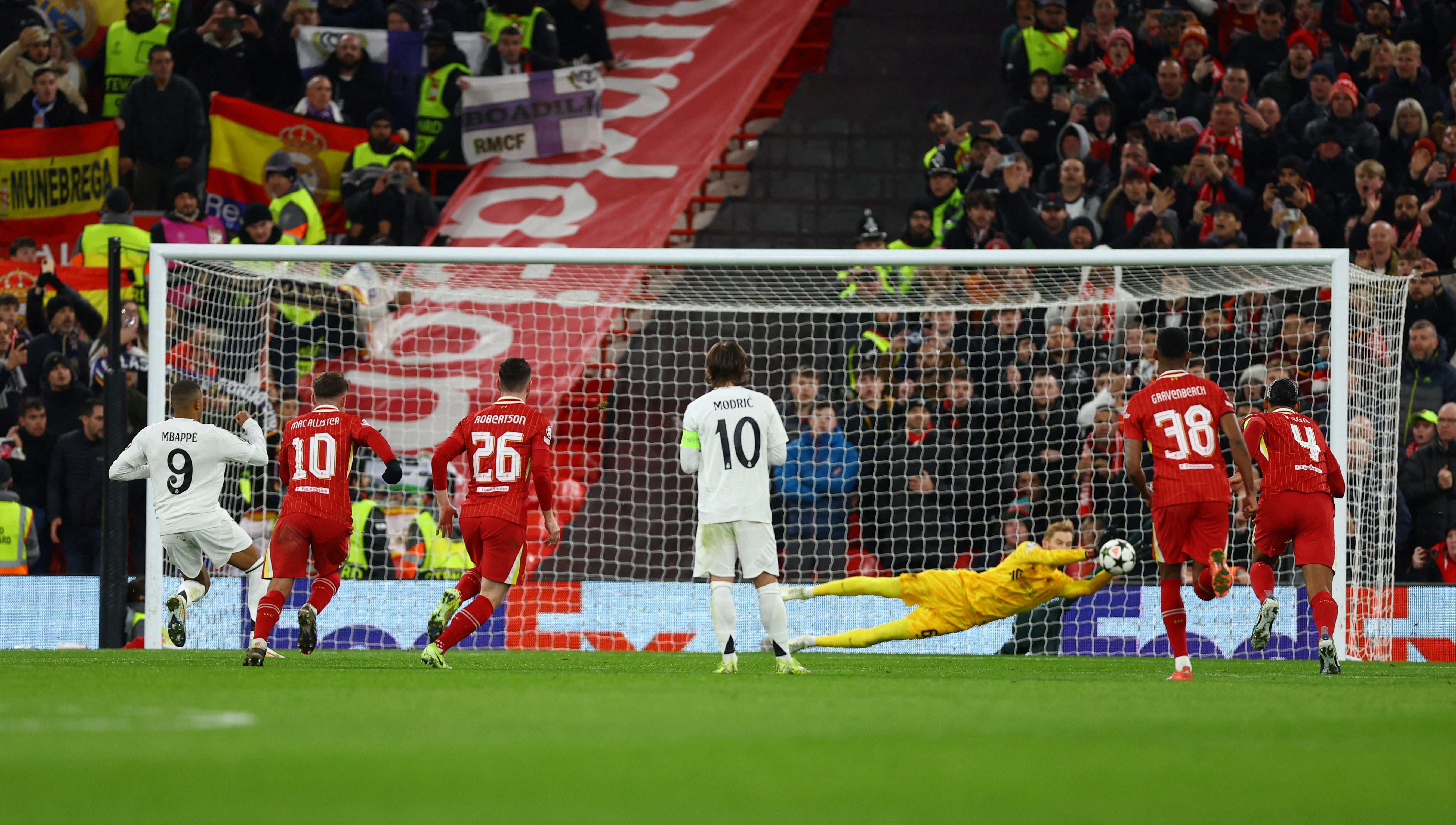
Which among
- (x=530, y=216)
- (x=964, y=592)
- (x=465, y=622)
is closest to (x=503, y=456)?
(x=465, y=622)

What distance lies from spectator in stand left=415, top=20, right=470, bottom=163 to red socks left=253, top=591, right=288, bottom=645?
9.27 meters

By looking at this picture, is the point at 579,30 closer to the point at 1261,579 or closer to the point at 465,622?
the point at 465,622

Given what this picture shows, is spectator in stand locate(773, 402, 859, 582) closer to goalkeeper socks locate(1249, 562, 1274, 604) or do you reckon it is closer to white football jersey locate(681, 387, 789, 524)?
goalkeeper socks locate(1249, 562, 1274, 604)

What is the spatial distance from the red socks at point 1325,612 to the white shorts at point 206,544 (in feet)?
22.6

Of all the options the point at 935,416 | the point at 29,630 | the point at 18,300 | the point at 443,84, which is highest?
the point at 443,84

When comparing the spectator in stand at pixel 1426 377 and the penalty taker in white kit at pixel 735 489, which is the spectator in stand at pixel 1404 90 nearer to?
the spectator in stand at pixel 1426 377

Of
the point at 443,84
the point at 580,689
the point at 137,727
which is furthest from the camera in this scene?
the point at 443,84

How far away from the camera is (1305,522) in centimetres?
992

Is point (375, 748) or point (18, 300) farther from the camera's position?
point (18, 300)

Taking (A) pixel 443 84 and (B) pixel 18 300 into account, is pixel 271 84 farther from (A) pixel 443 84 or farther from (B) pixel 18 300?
(B) pixel 18 300

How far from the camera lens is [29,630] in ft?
41.1

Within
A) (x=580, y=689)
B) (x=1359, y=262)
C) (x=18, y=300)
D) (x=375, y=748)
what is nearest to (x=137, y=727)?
(x=375, y=748)

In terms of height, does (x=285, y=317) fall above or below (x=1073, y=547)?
above

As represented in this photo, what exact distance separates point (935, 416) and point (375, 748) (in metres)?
9.30
